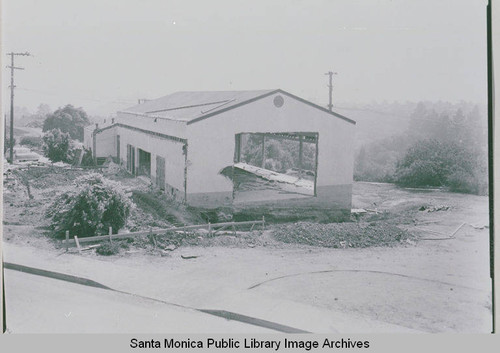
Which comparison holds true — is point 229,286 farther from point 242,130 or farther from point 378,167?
point 378,167

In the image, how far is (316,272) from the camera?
470 inches

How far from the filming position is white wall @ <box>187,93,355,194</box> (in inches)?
551

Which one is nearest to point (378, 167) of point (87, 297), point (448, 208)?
point (448, 208)

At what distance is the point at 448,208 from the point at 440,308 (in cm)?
451

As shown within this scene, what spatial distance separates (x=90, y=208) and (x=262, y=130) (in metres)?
4.74

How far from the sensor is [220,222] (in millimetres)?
13883

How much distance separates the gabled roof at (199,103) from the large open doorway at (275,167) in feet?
5.01

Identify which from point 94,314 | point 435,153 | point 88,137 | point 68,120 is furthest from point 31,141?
point 435,153

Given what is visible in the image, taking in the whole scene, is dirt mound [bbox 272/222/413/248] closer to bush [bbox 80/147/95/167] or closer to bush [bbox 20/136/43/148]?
bush [bbox 80/147/95/167]

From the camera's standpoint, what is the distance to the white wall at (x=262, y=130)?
14000 mm

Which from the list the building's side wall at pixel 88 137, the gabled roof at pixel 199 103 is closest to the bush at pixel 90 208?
→ the building's side wall at pixel 88 137

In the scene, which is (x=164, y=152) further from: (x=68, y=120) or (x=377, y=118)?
(x=377, y=118)

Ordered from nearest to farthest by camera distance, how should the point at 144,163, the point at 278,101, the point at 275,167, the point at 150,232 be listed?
the point at 150,232, the point at 278,101, the point at 144,163, the point at 275,167

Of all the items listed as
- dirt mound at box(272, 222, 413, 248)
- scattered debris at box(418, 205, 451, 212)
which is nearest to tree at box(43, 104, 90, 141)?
dirt mound at box(272, 222, 413, 248)
